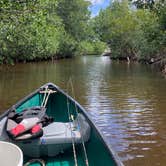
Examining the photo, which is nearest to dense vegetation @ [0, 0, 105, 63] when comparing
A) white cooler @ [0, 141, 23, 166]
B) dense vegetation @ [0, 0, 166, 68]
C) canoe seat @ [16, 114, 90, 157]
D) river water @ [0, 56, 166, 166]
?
dense vegetation @ [0, 0, 166, 68]

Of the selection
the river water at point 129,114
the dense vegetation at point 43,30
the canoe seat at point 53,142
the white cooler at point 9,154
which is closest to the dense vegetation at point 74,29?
the dense vegetation at point 43,30

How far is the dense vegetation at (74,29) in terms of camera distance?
1084 cm

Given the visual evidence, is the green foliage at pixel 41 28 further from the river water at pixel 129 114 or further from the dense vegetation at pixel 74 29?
the river water at pixel 129 114

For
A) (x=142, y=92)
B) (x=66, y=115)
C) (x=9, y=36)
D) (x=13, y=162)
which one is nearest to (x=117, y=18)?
(x=142, y=92)

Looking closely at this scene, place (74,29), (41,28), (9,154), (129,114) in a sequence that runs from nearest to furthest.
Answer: (9,154)
(129,114)
(41,28)
(74,29)

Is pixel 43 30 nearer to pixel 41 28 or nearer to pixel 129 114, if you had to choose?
pixel 41 28

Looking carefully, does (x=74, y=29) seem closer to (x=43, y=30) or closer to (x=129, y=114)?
(x=43, y=30)

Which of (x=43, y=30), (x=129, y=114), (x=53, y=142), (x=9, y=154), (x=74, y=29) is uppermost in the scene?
(x=74, y=29)

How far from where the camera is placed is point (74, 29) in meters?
66.4

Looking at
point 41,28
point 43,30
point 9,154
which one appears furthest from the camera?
point 43,30

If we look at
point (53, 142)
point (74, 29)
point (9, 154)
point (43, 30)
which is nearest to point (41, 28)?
point (43, 30)

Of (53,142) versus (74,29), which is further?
(74,29)

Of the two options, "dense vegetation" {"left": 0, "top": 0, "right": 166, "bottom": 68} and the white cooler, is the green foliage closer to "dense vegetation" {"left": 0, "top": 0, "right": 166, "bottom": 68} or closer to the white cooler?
"dense vegetation" {"left": 0, "top": 0, "right": 166, "bottom": 68}

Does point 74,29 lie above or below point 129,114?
above
